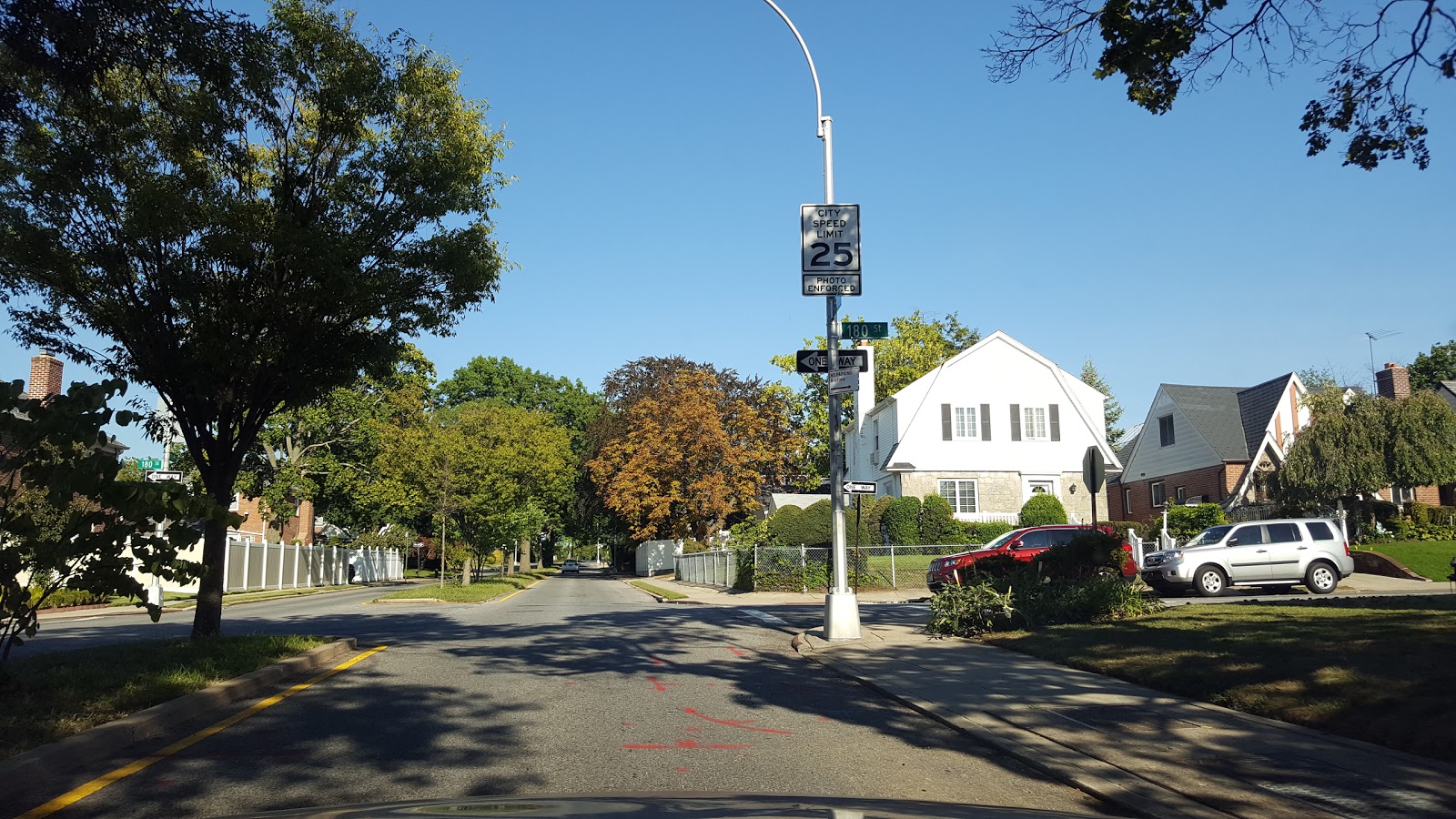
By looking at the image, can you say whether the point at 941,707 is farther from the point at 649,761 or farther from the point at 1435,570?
the point at 1435,570

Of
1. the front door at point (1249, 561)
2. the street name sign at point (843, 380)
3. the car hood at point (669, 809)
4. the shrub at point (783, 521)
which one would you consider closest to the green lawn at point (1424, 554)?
the front door at point (1249, 561)

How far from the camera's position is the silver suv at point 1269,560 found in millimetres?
21031

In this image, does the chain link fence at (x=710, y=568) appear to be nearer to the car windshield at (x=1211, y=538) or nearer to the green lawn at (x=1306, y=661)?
the car windshield at (x=1211, y=538)

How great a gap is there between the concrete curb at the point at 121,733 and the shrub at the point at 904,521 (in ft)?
99.2

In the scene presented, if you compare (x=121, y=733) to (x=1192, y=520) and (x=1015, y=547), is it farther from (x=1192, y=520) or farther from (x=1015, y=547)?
(x=1192, y=520)

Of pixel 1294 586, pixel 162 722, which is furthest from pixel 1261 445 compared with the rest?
pixel 162 722

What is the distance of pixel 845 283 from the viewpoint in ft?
48.7

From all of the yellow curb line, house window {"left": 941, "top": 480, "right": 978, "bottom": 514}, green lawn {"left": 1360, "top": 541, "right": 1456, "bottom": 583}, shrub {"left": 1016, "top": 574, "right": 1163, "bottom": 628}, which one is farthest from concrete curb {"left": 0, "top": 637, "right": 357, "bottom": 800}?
house window {"left": 941, "top": 480, "right": 978, "bottom": 514}

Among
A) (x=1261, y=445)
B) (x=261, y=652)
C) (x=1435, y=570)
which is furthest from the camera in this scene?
(x=1261, y=445)

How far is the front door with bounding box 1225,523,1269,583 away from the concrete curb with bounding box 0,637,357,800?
18.7 meters

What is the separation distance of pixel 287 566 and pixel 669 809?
4574cm

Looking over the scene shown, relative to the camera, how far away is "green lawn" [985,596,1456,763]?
7.21m

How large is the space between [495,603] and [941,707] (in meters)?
20.8

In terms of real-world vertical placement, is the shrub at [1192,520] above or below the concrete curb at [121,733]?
above
